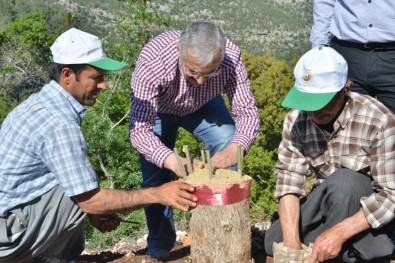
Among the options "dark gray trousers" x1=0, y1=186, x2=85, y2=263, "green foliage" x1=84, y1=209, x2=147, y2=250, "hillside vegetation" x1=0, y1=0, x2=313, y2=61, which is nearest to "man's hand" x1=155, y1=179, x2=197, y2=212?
"dark gray trousers" x1=0, y1=186, x2=85, y2=263

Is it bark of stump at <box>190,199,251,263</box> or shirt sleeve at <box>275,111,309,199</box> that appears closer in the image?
bark of stump at <box>190,199,251,263</box>

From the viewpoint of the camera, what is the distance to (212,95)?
4191 millimetres

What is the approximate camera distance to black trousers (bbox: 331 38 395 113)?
3.91m

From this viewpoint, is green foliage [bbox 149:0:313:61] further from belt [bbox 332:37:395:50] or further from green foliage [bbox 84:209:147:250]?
belt [bbox 332:37:395:50]

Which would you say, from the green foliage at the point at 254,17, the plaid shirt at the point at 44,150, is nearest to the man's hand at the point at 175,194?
the plaid shirt at the point at 44,150

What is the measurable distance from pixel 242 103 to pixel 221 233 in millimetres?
1028

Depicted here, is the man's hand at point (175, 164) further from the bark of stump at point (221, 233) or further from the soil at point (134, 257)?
the soil at point (134, 257)

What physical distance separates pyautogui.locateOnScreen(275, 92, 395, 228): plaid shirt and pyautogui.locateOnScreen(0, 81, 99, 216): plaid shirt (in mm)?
1153

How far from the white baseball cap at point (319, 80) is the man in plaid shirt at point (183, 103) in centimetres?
54

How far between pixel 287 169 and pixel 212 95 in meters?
0.80

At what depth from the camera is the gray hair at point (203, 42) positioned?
11.7 ft

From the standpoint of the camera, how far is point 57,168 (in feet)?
10.8

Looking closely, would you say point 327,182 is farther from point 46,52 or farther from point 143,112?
point 46,52

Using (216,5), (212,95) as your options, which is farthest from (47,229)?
(216,5)
